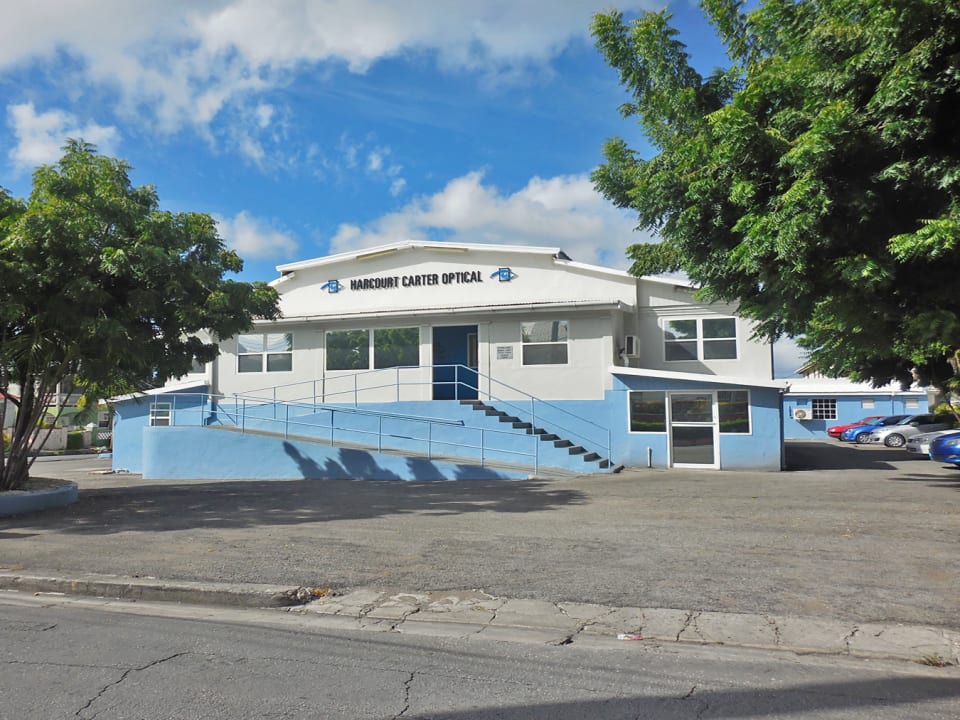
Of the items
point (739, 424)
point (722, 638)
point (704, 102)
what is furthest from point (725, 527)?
point (739, 424)

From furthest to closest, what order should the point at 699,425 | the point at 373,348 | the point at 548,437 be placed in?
the point at 373,348, the point at 548,437, the point at 699,425

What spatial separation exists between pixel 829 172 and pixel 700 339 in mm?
13322

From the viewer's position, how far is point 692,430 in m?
18.2

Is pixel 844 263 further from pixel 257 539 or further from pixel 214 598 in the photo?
pixel 257 539

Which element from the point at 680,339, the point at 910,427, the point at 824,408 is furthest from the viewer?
the point at 824,408

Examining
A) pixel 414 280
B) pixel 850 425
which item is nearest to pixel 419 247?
pixel 414 280

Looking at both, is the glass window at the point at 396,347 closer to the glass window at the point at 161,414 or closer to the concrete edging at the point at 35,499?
the glass window at the point at 161,414

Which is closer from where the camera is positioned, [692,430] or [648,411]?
[692,430]

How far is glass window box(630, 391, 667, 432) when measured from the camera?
1834 cm

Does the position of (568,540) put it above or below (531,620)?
above

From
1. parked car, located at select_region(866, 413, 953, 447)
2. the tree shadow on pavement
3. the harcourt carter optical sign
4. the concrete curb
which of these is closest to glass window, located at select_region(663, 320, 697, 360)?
the harcourt carter optical sign

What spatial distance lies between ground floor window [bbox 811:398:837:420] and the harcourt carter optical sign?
86.1 feet

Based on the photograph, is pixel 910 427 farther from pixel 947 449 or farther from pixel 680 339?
pixel 680 339

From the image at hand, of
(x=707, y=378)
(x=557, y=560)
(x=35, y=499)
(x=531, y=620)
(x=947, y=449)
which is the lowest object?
(x=531, y=620)
